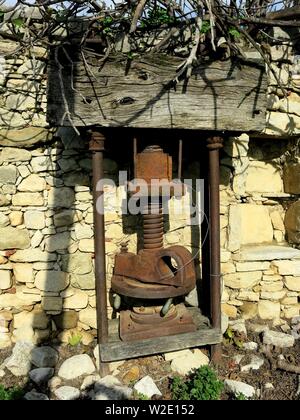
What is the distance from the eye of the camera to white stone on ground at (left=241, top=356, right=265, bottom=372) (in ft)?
9.43

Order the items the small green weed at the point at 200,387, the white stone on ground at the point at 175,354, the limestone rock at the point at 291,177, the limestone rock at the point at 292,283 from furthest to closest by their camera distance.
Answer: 1. the limestone rock at the point at 291,177
2. the limestone rock at the point at 292,283
3. the white stone on ground at the point at 175,354
4. the small green weed at the point at 200,387

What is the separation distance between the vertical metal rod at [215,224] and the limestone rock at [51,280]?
1374mm

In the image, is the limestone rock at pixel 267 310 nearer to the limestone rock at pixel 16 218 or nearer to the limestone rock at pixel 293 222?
the limestone rock at pixel 293 222

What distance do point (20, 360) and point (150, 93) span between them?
7.99ft

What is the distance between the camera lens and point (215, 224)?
9.43 ft

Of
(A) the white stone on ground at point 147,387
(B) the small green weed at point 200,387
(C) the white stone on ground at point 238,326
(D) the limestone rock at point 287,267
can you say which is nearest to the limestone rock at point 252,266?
(D) the limestone rock at point 287,267

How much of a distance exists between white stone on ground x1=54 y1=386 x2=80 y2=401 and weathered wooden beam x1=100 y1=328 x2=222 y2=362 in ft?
1.00

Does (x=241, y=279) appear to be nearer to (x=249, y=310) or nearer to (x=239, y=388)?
(x=249, y=310)

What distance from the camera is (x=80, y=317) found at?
129 inches

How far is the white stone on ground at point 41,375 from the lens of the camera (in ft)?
8.96

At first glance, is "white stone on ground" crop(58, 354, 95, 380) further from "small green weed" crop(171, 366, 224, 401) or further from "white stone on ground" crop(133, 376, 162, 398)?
"small green weed" crop(171, 366, 224, 401)

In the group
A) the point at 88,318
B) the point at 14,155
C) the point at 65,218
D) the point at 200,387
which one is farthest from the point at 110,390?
the point at 14,155

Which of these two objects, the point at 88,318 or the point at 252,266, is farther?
the point at 252,266

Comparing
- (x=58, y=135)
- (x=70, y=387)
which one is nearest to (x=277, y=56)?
(x=58, y=135)
